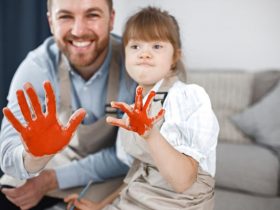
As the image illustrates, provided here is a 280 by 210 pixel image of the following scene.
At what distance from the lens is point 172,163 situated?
14.8 inches

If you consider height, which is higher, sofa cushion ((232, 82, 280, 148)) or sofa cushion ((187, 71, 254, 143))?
sofa cushion ((187, 71, 254, 143))

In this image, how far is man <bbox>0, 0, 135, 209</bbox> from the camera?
531mm

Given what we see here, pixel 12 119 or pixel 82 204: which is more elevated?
pixel 12 119

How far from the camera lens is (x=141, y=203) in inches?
17.3

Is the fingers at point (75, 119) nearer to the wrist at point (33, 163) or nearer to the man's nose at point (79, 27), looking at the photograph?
the wrist at point (33, 163)

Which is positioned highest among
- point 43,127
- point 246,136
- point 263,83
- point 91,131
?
point 43,127

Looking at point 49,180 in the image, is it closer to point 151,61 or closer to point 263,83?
point 151,61

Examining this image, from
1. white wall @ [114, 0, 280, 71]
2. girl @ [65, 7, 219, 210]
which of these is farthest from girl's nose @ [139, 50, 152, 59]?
white wall @ [114, 0, 280, 71]

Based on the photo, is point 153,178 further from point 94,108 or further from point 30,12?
point 30,12

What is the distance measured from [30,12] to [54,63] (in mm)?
238

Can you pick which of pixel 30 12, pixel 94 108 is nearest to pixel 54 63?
pixel 94 108

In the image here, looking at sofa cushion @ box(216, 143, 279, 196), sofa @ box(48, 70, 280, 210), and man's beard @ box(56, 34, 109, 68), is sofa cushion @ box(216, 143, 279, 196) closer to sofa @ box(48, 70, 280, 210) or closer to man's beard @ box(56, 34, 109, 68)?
sofa @ box(48, 70, 280, 210)

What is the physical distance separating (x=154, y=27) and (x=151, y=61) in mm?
36

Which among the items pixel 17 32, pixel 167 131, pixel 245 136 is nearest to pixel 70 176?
pixel 167 131
